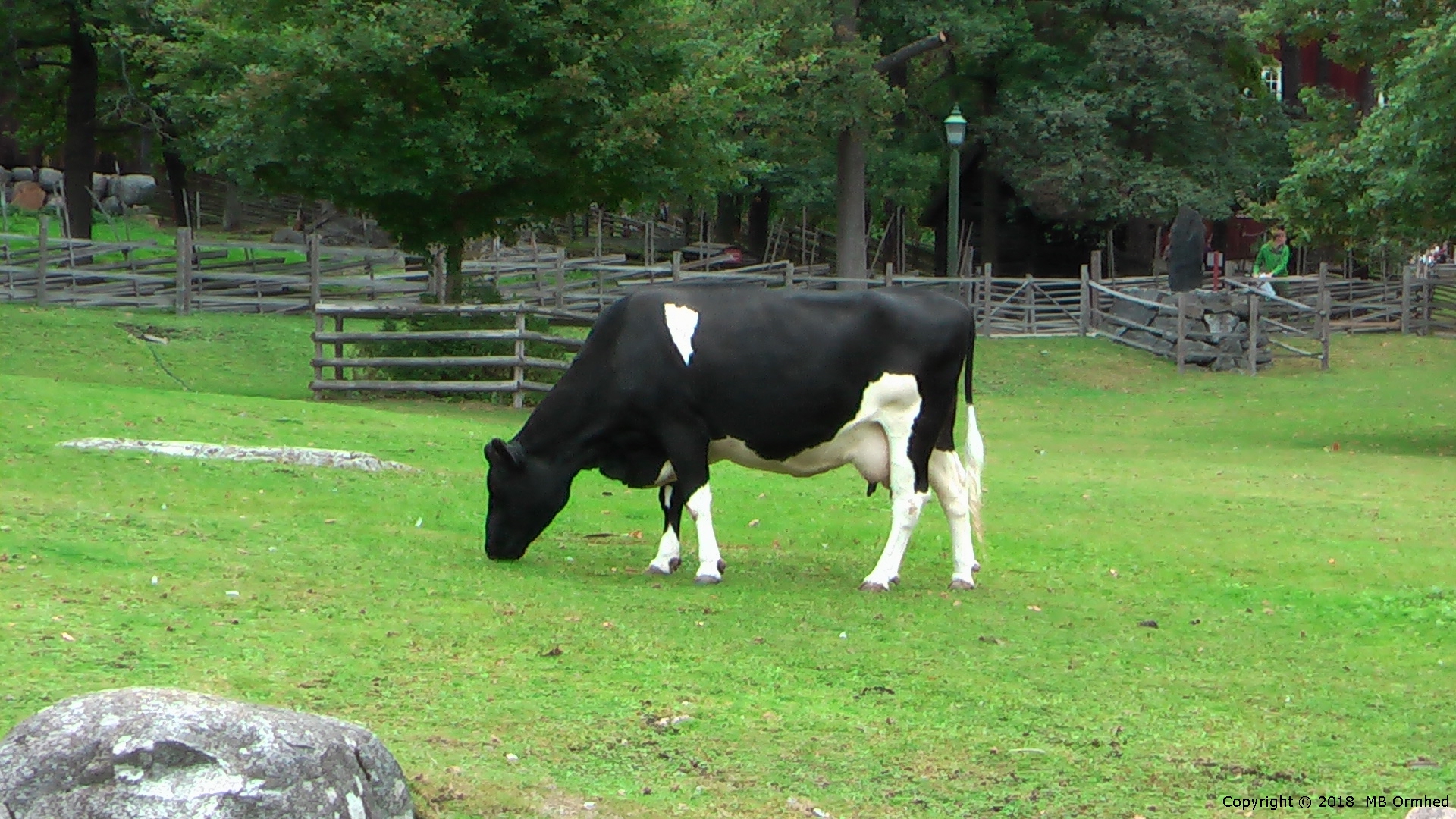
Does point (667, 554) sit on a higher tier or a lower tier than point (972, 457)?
lower

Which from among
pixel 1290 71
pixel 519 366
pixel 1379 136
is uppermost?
pixel 1290 71

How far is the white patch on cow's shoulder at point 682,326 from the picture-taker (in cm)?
1100

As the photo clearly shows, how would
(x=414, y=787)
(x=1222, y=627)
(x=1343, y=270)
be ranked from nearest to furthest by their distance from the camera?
(x=414, y=787) → (x=1222, y=627) → (x=1343, y=270)

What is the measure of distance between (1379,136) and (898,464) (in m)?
12.8

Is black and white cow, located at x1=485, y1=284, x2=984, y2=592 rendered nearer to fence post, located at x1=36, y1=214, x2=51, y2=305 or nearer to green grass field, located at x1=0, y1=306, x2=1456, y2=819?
green grass field, located at x1=0, y1=306, x2=1456, y2=819

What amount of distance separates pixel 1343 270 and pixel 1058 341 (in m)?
16.3

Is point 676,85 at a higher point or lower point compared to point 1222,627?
higher

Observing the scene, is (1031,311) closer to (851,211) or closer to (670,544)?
(851,211)

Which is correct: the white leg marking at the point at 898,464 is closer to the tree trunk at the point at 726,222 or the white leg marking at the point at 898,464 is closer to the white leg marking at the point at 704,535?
the white leg marking at the point at 704,535

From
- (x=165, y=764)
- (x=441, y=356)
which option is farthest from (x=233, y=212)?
(x=165, y=764)

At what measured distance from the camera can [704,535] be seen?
10.9m

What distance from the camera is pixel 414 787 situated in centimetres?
608

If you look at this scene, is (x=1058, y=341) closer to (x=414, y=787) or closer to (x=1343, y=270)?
(x=1343, y=270)

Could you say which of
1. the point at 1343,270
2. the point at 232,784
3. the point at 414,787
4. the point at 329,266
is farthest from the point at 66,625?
the point at 1343,270
